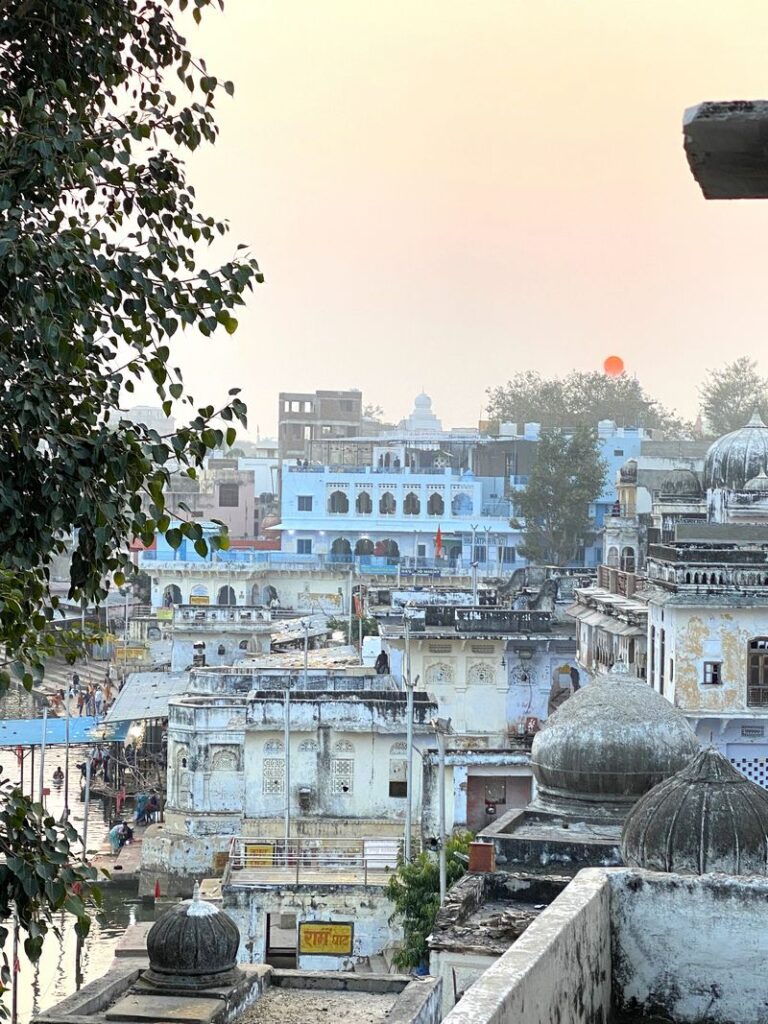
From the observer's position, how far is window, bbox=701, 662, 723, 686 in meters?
26.3

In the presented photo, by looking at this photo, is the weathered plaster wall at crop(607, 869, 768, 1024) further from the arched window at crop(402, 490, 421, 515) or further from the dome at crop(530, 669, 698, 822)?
the arched window at crop(402, 490, 421, 515)

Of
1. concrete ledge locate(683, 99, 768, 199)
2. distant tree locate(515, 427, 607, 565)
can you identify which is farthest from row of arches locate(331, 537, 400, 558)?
concrete ledge locate(683, 99, 768, 199)

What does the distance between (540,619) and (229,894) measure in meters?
13.2

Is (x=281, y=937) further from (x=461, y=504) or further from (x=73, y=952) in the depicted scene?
(x=461, y=504)

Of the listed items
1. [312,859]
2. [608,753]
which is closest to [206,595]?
[312,859]

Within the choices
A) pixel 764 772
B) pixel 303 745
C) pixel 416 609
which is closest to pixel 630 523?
pixel 416 609

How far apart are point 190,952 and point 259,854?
13782 millimetres

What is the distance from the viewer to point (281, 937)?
90.3ft

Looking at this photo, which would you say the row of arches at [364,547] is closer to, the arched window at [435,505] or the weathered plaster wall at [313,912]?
the arched window at [435,505]

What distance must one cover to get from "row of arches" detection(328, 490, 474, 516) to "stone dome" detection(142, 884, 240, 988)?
174 ft

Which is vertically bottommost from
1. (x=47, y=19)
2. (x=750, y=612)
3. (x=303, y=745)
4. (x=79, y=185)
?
(x=303, y=745)

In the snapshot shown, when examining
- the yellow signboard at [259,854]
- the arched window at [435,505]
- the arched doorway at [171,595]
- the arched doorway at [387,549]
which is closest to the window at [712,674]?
the yellow signboard at [259,854]

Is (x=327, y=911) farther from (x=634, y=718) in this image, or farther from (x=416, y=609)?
(x=416, y=609)

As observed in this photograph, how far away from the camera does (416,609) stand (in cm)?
4094
